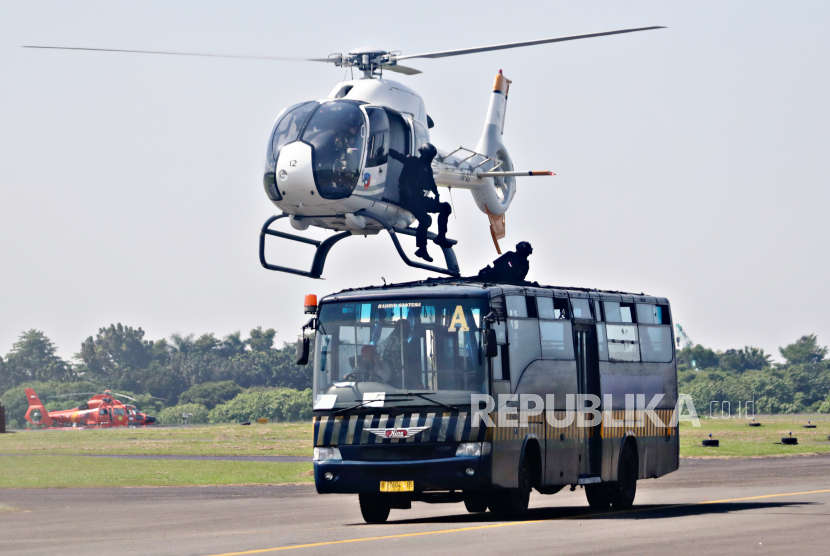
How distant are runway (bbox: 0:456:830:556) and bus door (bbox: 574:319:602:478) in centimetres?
81

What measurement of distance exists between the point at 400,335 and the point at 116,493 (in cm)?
1329

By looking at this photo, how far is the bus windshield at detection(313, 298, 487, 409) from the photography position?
17.8m

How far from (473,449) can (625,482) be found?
497 centimetres

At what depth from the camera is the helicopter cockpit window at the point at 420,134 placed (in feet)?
99.0

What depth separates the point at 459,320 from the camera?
18062 millimetres

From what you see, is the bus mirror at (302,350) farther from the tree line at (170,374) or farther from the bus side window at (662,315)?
the tree line at (170,374)

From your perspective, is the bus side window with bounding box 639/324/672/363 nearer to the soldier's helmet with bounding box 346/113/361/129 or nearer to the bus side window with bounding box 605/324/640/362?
the bus side window with bounding box 605/324/640/362

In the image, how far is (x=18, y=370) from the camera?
7288 inches

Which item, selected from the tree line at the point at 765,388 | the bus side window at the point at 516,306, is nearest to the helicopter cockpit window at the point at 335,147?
the bus side window at the point at 516,306

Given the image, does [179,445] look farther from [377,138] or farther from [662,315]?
[662,315]

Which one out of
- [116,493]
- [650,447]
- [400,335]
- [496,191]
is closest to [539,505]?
[650,447]

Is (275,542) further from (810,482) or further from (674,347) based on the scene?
(810,482)

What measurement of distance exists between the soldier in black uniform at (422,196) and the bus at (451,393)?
9.97 meters

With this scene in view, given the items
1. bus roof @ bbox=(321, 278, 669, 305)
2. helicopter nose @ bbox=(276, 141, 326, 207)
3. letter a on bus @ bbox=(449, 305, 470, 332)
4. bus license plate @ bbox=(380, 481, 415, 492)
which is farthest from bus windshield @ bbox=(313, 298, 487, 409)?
helicopter nose @ bbox=(276, 141, 326, 207)
